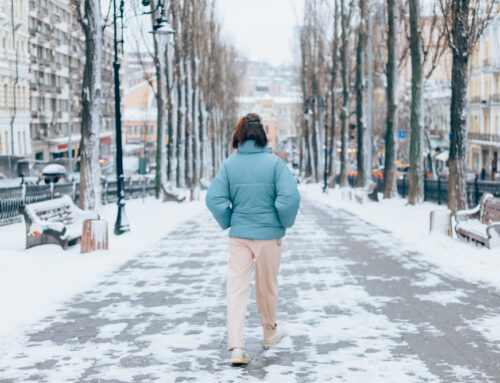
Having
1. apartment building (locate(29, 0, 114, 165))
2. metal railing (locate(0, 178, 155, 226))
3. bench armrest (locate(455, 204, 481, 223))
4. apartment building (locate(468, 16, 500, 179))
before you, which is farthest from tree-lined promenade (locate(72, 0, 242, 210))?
apartment building (locate(468, 16, 500, 179))

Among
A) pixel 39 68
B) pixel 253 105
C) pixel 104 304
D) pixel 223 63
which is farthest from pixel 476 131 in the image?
pixel 253 105

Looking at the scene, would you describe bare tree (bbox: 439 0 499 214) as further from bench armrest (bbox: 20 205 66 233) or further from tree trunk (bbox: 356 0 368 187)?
tree trunk (bbox: 356 0 368 187)

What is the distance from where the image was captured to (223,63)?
66.0 metres

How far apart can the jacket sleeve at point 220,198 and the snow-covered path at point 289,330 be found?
1.21 m

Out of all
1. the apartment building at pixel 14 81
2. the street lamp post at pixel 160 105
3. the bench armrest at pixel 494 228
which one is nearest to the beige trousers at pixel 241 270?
the bench armrest at pixel 494 228

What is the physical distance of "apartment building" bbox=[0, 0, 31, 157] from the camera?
54438mm

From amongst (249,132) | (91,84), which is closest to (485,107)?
(91,84)

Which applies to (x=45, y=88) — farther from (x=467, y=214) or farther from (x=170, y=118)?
(x=467, y=214)

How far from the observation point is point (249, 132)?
639 cm

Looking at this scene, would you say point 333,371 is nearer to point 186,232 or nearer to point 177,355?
point 177,355

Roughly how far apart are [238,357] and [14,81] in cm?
5454

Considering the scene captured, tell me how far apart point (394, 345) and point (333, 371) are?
106 centimetres

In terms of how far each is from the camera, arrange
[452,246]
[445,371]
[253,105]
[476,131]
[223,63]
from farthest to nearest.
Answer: [253,105] < [476,131] < [223,63] < [452,246] < [445,371]

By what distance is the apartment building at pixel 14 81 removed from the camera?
54.4 meters
